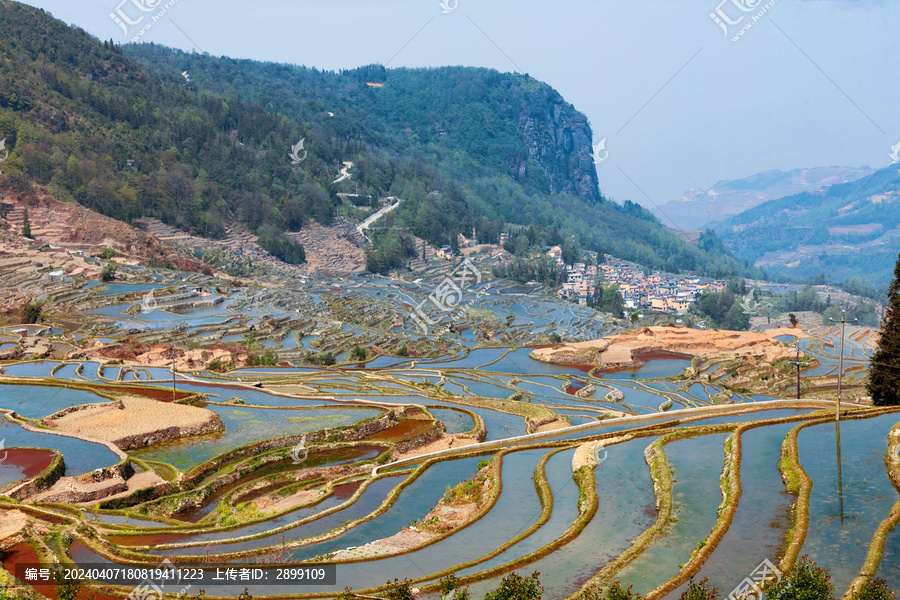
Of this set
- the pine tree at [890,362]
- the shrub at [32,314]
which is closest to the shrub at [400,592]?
the pine tree at [890,362]

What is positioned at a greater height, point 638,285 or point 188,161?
point 188,161

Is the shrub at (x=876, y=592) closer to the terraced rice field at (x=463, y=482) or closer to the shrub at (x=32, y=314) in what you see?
the terraced rice field at (x=463, y=482)

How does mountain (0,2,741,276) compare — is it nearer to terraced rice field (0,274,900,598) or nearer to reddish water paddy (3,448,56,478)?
terraced rice field (0,274,900,598)

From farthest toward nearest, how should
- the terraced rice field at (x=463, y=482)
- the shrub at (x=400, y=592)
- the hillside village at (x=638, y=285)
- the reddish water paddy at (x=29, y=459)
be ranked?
the hillside village at (x=638, y=285)
the reddish water paddy at (x=29, y=459)
the terraced rice field at (x=463, y=482)
the shrub at (x=400, y=592)

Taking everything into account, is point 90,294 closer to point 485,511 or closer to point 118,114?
point 485,511

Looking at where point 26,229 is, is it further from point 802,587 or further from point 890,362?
point 802,587

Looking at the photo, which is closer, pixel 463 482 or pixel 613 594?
pixel 613 594

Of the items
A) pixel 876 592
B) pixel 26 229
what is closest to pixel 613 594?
pixel 876 592

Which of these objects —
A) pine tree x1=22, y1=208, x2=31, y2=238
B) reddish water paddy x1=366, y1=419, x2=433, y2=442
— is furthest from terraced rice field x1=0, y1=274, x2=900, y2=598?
pine tree x1=22, y1=208, x2=31, y2=238

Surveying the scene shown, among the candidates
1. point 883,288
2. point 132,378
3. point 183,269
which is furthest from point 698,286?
point 132,378
